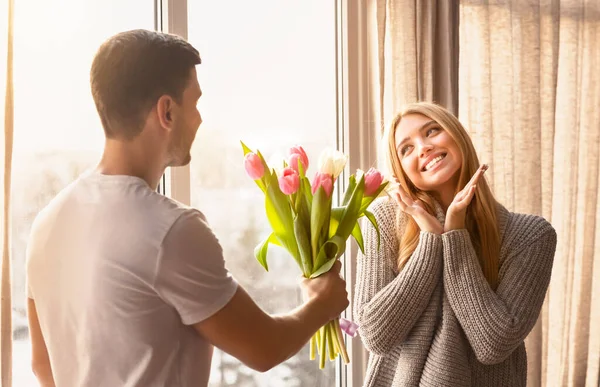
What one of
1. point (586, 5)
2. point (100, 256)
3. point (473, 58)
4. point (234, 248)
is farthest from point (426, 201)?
point (586, 5)

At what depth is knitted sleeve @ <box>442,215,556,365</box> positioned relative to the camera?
1.97m

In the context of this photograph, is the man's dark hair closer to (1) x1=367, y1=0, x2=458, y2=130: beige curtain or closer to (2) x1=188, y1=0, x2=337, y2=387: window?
(2) x1=188, y1=0, x2=337, y2=387: window

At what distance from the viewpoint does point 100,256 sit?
122 cm

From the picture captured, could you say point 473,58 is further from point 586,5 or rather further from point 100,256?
point 100,256

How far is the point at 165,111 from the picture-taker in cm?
127

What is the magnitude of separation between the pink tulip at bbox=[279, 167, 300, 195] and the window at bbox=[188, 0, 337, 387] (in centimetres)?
90

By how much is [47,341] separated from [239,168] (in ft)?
4.35

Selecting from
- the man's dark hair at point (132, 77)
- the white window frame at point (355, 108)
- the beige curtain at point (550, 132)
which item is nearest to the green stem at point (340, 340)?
→ the man's dark hair at point (132, 77)

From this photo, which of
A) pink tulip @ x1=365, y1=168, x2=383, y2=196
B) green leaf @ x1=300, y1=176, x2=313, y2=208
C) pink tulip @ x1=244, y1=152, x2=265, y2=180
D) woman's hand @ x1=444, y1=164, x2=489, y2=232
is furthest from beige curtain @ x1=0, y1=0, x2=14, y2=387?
woman's hand @ x1=444, y1=164, x2=489, y2=232

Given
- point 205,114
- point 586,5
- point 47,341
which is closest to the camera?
point 47,341

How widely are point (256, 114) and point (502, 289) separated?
1077 mm

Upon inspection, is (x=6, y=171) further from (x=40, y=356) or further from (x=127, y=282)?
(x=127, y=282)

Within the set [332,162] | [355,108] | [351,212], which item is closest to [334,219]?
[351,212]

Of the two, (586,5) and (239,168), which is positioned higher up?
(586,5)
